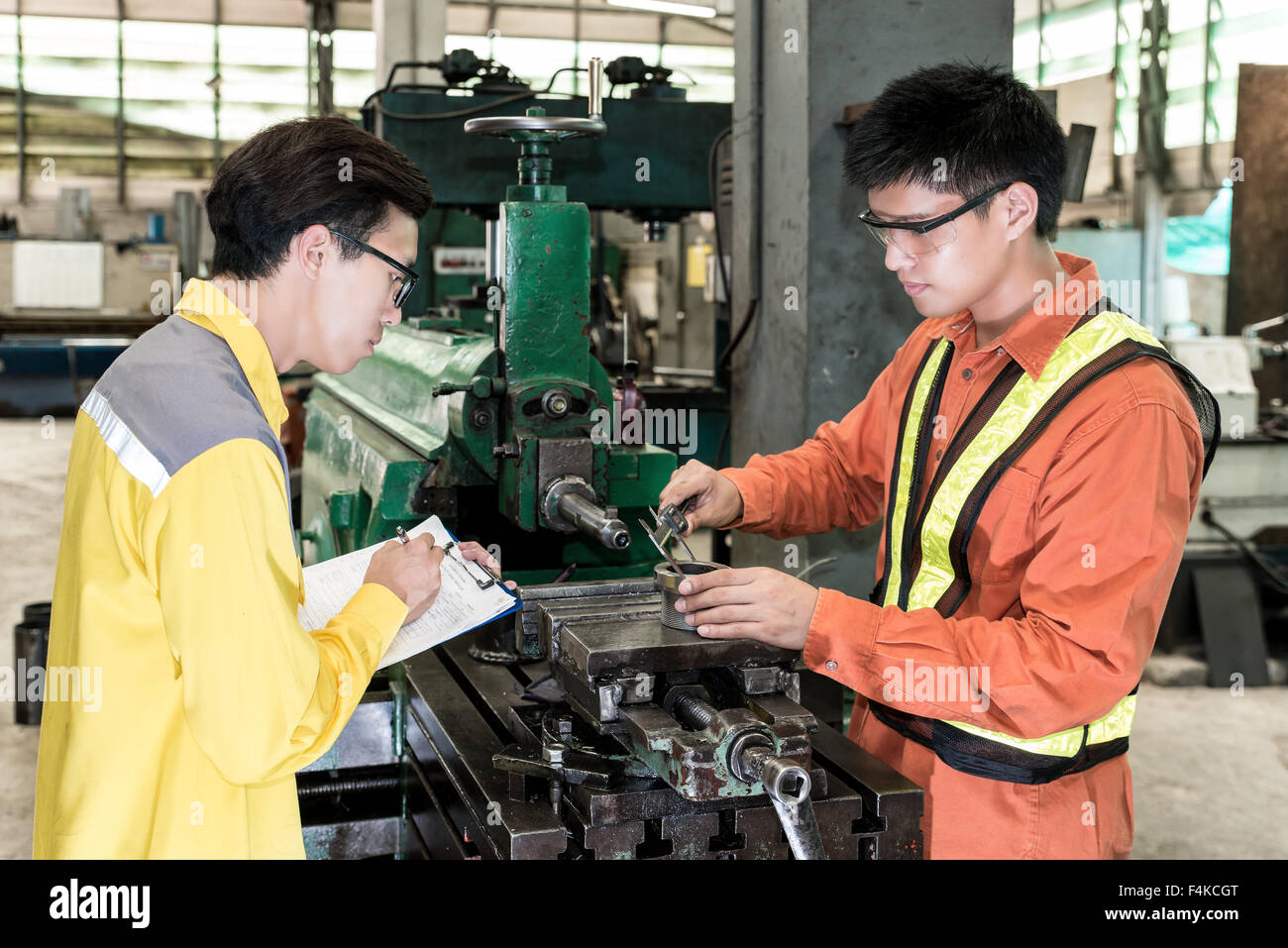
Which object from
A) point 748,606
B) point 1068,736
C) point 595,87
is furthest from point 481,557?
point 595,87

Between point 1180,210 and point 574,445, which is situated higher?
point 1180,210

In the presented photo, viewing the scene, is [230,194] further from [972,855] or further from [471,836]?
[972,855]

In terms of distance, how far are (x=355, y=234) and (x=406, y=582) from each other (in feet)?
1.23

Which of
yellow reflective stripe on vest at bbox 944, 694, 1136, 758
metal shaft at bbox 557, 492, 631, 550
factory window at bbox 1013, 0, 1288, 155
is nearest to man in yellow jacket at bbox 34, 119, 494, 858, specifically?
metal shaft at bbox 557, 492, 631, 550

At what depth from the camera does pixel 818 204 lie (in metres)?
2.76

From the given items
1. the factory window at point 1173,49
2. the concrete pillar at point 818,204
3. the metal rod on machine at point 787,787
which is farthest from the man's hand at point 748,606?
the factory window at point 1173,49

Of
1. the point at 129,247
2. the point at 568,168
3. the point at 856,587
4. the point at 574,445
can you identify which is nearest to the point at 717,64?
the point at 129,247

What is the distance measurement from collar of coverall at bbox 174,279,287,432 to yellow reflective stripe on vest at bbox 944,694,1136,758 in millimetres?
846

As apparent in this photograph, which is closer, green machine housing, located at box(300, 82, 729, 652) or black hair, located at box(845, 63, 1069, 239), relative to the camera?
black hair, located at box(845, 63, 1069, 239)

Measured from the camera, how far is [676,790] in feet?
3.99

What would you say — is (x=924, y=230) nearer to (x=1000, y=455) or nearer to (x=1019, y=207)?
(x=1019, y=207)

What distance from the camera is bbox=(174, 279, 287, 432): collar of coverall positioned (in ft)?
3.64

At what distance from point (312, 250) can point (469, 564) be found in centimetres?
47

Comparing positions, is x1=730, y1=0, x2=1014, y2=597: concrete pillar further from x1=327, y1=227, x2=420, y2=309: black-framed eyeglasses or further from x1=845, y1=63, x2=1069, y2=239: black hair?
x1=327, y1=227, x2=420, y2=309: black-framed eyeglasses
